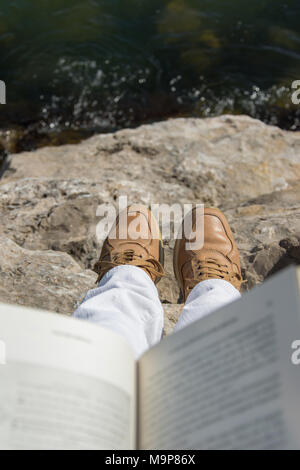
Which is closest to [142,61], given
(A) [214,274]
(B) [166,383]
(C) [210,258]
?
(C) [210,258]

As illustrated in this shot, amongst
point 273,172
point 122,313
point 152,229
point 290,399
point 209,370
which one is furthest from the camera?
point 273,172

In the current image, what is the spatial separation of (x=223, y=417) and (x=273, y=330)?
0.66 ft

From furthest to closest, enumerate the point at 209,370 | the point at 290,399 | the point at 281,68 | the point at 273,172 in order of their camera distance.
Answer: the point at 281,68 < the point at 273,172 < the point at 209,370 < the point at 290,399

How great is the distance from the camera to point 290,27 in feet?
14.3

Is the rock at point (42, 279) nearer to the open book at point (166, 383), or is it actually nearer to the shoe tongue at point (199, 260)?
the shoe tongue at point (199, 260)

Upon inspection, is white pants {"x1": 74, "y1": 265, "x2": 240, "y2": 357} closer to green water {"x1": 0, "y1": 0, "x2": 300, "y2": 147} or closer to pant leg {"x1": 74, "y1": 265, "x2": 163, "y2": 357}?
pant leg {"x1": 74, "y1": 265, "x2": 163, "y2": 357}

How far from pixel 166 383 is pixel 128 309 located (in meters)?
0.49

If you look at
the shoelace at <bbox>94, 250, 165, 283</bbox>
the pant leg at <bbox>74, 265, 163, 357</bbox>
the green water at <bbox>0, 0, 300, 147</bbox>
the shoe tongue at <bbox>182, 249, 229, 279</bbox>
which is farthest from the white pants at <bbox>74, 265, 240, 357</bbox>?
the green water at <bbox>0, 0, 300, 147</bbox>

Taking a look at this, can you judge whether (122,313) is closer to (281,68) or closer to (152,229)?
(152,229)

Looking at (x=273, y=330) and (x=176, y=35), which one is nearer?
(x=273, y=330)

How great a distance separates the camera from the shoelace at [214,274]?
189 cm

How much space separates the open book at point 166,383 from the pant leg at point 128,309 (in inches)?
12.6

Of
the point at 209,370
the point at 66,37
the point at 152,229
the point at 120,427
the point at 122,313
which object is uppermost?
the point at 66,37

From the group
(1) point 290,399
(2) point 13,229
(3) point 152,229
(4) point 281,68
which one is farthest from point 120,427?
(4) point 281,68
